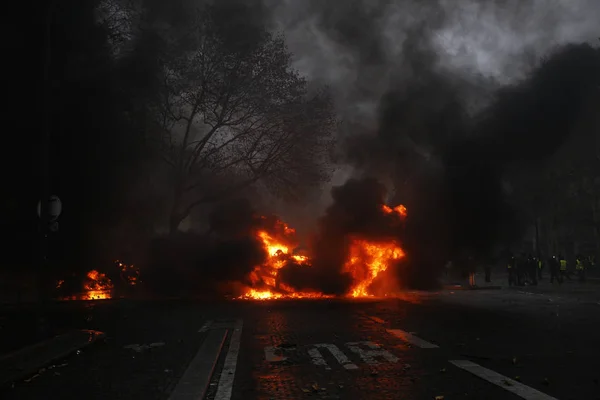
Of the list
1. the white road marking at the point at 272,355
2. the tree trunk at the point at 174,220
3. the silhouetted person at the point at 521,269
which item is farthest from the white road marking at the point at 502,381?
the tree trunk at the point at 174,220

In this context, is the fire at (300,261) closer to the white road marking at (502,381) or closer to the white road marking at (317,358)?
the white road marking at (317,358)

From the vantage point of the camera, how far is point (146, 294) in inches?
1259

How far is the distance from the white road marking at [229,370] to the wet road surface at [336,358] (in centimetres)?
2

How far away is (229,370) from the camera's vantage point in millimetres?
9203

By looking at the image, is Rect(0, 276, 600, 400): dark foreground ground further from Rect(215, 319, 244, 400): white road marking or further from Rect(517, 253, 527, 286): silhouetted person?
Rect(517, 253, 527, 286): silhouetted person

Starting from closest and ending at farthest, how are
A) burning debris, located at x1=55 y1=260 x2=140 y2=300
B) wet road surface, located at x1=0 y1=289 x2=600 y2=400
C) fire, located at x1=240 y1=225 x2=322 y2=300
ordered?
wet road surface, located at x1=0 y1=289 x2=600 y2=400
fire, located at x1=240 y1=225 x2=322 y2=300
burning debris, located at x1=55 y1=260 x2=140 y2=300

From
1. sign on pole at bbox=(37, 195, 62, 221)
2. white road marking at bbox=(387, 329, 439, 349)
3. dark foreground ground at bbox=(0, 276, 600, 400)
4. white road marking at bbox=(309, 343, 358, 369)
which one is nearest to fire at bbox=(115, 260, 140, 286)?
dark foreground ground at bbox=(0, 276, 600, 400)

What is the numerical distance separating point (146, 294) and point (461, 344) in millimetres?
23375

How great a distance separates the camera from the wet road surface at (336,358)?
25.2 feet

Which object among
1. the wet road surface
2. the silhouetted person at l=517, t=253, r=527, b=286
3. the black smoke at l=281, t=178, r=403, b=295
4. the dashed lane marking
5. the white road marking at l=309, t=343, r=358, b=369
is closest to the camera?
the dashed lane marking

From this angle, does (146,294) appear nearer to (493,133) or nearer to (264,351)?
(493,133)

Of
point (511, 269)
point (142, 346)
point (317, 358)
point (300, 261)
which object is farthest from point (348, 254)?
point (317, 358)

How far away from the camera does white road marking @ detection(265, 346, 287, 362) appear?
10125 mm

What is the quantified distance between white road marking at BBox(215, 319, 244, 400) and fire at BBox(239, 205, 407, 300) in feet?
47.7
